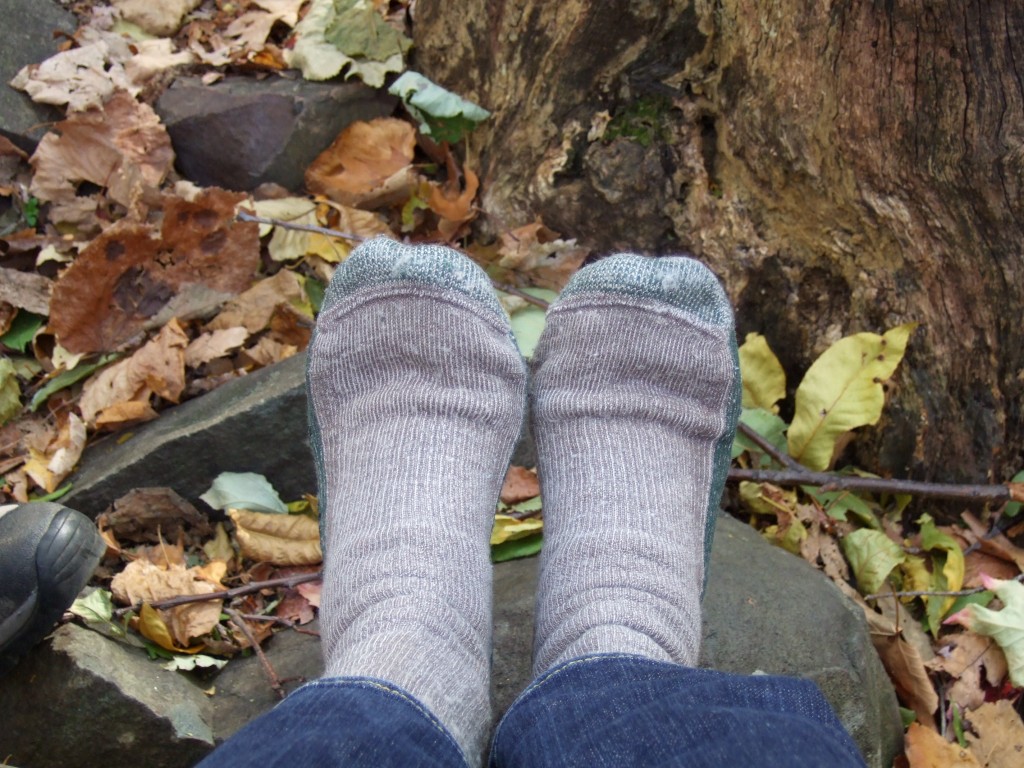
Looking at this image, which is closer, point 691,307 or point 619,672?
point 619,672

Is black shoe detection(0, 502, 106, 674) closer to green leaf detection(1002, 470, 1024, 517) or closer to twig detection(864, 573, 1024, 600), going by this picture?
twig detection(864, 573, 1024, 600)

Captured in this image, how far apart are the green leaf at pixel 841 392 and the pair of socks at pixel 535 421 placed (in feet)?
0.69

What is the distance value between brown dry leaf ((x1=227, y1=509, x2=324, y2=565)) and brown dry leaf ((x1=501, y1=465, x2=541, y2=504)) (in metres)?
0.32

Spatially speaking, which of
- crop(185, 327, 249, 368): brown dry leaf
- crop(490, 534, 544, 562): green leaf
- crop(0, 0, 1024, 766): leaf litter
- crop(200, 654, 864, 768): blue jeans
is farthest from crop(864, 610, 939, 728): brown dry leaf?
crop(185, 327, 249, 368): brown dry leaf

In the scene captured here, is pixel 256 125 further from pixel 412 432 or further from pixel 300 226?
pixel 412 432

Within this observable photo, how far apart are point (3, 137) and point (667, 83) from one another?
132 centimetres

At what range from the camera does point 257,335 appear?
1775 millimetres

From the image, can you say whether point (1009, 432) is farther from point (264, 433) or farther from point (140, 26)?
point (140, 26)

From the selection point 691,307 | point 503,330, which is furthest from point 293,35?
point 691,307

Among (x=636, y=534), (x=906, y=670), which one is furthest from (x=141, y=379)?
(x=906, y=670)

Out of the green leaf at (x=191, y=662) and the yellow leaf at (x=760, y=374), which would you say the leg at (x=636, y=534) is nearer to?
the yellow leaf at (x=760, y=374)

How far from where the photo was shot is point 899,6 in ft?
3.79

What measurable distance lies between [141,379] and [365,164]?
637mm

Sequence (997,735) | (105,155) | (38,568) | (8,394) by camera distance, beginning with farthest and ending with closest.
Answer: (105,155)
(8,394)
(997,735)
(38,568)
